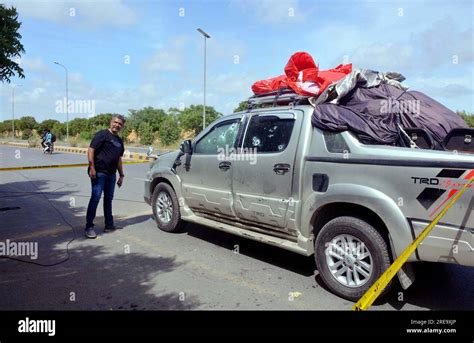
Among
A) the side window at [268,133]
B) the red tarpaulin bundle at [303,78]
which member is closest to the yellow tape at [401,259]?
the side window at [268,133]

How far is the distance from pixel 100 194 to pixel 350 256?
3.74 m

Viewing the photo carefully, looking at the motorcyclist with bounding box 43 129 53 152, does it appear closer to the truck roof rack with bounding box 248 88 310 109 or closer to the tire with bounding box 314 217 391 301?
the truck roof rack with bounding box 248 88 310 109

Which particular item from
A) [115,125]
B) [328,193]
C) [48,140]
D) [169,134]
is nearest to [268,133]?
[328,193]

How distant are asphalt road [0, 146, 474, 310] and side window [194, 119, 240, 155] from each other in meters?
1.35

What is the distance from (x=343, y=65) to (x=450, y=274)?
9.48ft

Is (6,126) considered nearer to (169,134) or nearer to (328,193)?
(169,134)

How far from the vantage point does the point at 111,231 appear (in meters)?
5.73

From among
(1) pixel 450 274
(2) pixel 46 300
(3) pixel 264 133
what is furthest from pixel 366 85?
(2) pixel 46 300

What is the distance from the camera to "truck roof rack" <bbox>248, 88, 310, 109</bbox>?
14.0 feet

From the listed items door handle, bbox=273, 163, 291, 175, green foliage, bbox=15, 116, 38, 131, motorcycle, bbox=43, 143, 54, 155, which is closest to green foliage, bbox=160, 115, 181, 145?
motorcycle, bbox=43, 143, 54, 155

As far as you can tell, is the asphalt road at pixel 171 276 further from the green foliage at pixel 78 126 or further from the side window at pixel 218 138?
the green foliage at pixel 78 126

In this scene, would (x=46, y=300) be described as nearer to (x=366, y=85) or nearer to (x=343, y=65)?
(x=366, y=85)

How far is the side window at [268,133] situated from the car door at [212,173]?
0.29 m

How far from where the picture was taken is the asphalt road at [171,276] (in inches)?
134
